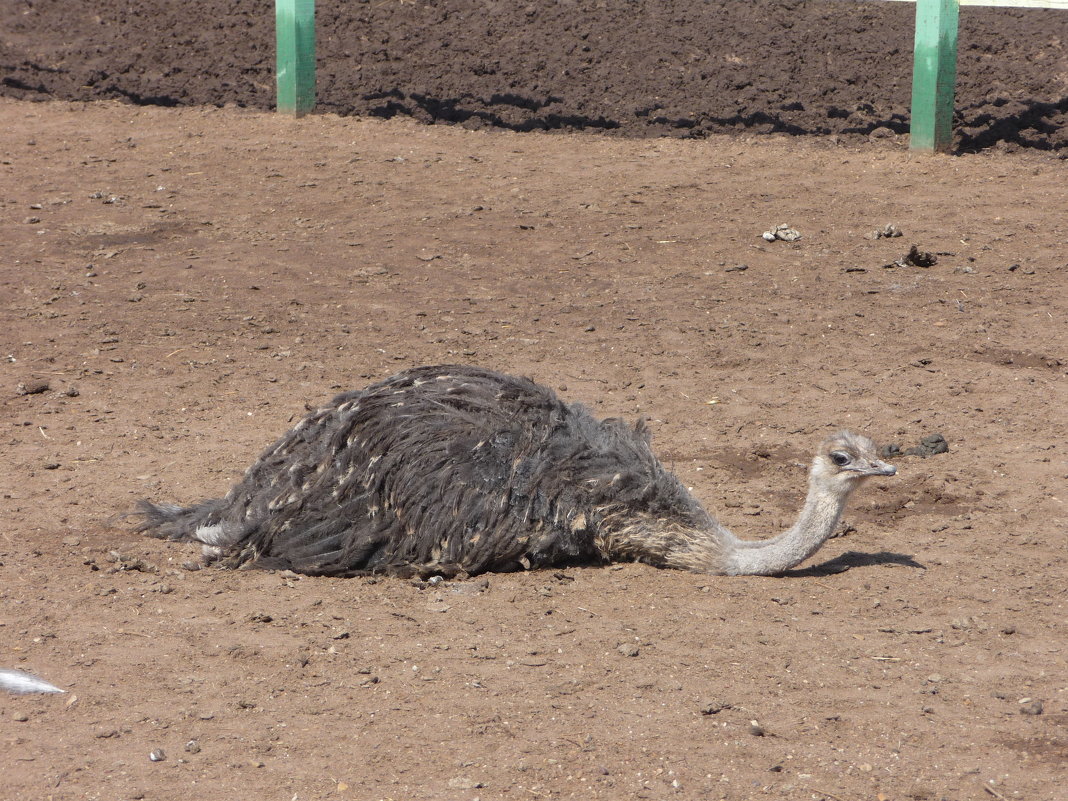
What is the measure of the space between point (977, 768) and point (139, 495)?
3881 mm

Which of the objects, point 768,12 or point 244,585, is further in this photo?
point 768,12

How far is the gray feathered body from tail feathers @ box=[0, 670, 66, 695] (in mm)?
1214

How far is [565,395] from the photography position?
756 centimetres

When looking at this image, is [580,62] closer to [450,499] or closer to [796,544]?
[450,499]

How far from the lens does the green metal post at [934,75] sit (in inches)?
437

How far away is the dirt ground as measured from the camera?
4.19m

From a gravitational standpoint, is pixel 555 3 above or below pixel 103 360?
above

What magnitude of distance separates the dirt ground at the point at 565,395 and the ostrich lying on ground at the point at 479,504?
0.15 metres

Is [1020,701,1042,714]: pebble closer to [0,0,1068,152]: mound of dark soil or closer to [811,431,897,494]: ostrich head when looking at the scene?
[811,431,897,494]: ostrich head

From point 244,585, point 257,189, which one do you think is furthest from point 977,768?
point 257,189

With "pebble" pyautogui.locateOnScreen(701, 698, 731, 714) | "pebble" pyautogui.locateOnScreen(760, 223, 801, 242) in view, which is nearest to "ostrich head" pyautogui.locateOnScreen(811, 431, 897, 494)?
"pebble" pyautogui.locateOnScreen(701, 698, 731, 714)

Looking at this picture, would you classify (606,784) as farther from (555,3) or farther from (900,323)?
(555,3)

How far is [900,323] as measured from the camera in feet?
27.8

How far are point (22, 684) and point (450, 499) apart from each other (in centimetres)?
176
